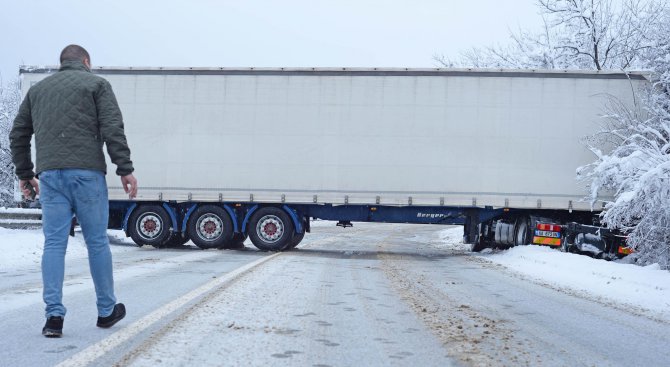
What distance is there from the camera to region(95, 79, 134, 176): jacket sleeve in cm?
440

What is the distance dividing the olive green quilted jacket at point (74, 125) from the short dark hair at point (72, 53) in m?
0.11

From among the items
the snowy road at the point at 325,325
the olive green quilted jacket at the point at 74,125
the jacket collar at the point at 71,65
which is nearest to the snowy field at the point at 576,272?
the snowy road at the point at 325,325

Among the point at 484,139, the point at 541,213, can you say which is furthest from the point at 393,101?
the point at 541,213

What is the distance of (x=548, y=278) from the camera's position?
1043 centimetres

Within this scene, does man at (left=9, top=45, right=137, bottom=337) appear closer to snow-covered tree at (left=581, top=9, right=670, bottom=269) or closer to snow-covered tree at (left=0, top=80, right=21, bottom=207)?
snow-covered tree at (left=581, top=9, right=670, bottom=269)

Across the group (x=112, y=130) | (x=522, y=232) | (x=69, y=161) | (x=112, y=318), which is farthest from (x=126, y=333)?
(x=522, y=232)

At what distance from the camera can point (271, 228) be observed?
15750mm

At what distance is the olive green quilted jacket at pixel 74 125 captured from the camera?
14.4ft

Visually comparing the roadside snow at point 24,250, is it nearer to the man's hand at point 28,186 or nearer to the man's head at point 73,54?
the man's hand at point 28,186

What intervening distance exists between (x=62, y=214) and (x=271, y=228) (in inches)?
449

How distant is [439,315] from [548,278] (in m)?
5.16

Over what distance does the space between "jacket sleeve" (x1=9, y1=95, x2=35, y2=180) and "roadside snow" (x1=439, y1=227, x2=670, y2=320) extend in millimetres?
5783

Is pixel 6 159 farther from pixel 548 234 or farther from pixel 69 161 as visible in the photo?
pixel 69 161

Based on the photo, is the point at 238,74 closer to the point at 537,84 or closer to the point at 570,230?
the point at 537,84
